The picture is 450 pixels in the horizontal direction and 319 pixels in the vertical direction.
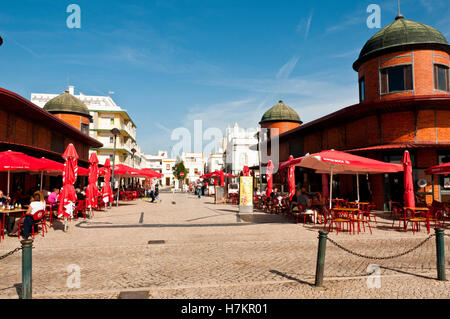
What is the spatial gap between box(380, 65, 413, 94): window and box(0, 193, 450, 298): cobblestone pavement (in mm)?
10377

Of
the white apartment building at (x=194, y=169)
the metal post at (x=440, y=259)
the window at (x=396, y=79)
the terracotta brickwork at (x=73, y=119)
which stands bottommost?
the metal post at (x=440, y=259)

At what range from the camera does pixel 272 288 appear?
4.99 m

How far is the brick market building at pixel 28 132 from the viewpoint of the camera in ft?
50.5

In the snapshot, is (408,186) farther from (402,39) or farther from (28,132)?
(28,132)

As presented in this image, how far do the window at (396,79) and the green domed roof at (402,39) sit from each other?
113 centimetres

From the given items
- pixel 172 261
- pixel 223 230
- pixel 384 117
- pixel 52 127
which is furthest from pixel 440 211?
pixel 52 127

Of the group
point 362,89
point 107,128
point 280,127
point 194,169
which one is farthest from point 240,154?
point 194,169

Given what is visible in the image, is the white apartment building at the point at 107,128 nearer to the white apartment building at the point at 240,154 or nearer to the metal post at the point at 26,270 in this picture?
the white apartment building at the point at 240,154

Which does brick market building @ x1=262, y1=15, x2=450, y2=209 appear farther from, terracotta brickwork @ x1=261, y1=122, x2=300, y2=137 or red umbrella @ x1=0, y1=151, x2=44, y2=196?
terracotta brickwork @ x1=261, y1=122, x2=300, y2=137

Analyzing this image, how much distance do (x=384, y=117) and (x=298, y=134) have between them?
11.0m

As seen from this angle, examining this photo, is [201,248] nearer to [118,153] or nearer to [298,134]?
[298,134]

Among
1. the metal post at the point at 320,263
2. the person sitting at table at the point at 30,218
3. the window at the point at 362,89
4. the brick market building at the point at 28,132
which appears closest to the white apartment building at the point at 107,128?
the brick market building at the point at 28,132

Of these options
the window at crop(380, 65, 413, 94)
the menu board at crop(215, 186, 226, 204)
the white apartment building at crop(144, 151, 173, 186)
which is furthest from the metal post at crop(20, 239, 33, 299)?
the white apartment building at crop(144, 151, 173, 186)

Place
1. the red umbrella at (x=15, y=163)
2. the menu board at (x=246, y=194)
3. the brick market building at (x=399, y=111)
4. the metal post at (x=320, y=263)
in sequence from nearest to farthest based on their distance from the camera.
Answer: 1. the metal post at (x=320, y=263)
2. the red umbrella at (x=15, y=163)
3. the brick market building at (x=399, y=111)
4. the menu board at (x=246, y=194)
